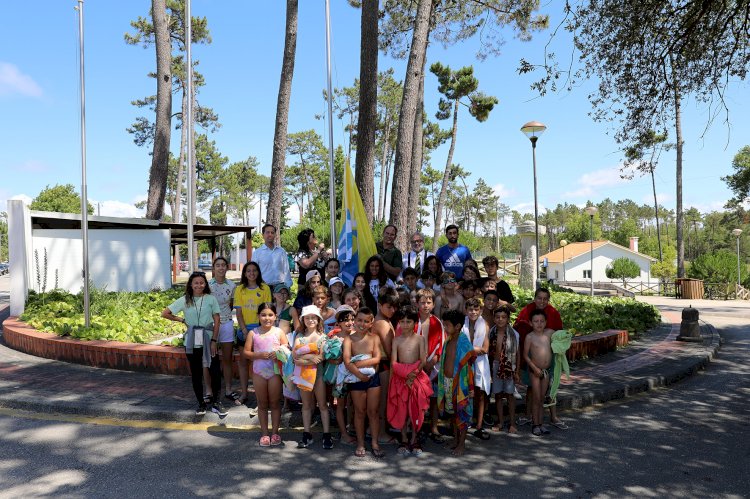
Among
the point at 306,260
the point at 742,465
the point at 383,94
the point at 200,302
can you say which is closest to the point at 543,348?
the point at 742,465

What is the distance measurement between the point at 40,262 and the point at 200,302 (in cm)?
1071

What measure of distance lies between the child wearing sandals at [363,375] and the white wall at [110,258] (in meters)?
11.5

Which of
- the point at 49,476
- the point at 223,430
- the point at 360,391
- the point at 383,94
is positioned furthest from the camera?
the point at 383,94

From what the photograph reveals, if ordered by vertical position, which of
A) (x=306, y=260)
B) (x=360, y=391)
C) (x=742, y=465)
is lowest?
(x=742, y=465)

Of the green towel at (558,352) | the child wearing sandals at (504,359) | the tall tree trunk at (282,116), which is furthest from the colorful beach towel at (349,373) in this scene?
the tall tree trunk at (282,116)

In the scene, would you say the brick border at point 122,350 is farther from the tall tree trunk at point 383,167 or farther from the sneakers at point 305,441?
the tall tree trunk at point 383,167

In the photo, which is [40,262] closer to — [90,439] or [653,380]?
[90,439]

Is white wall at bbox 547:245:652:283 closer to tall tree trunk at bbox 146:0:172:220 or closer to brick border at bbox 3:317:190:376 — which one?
tall tree trunk at bbox 146:0:172:220

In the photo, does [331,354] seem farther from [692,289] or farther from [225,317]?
[692,289]

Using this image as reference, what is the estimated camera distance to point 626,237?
72.9 meters

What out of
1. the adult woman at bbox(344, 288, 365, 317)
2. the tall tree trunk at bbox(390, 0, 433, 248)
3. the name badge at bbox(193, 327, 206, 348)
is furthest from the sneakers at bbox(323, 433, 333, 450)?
the tall tree trunk at bbox(390, 0, 433, 248)

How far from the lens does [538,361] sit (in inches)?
205

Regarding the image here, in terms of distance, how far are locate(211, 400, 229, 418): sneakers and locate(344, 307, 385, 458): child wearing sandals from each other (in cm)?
152

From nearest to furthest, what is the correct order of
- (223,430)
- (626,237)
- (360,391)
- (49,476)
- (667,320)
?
(49,476), (360,391), (223,430), (667,320), (626,237)
